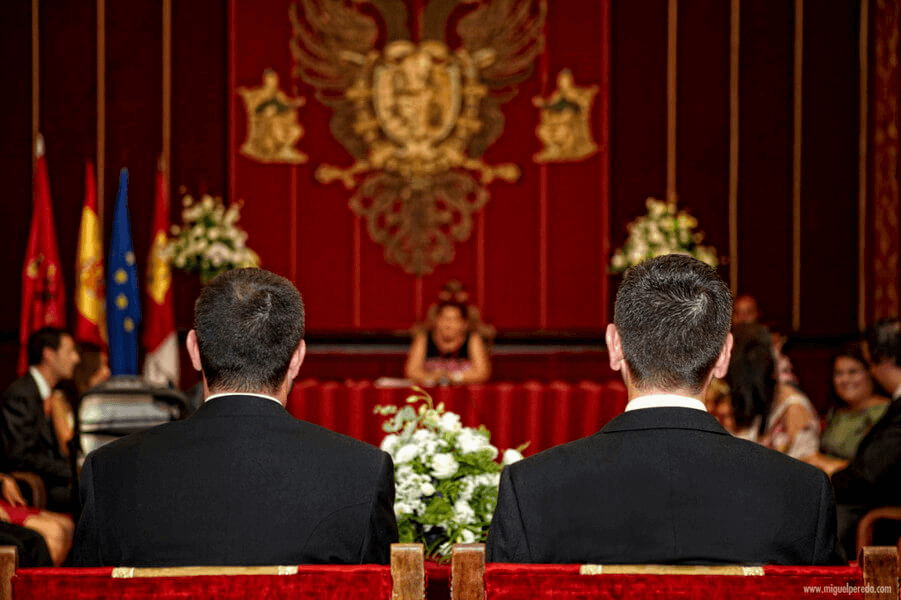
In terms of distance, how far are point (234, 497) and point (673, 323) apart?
77 cm

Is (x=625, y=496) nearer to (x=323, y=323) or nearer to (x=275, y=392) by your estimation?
(x=275, y=392)

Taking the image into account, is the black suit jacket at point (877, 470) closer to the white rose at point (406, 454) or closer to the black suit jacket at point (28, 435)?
the white rose at point (406, 454)

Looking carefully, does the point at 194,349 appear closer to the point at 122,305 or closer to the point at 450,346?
the point at 450,346

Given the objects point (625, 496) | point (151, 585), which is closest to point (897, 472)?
point (625, 496)

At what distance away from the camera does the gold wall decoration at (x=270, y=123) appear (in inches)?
312

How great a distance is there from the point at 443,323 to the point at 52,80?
4.10 m

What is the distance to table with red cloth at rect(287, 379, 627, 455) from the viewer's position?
4938mm

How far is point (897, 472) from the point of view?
338 cm

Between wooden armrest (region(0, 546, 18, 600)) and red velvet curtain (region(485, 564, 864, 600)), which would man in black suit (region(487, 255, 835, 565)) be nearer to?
red velvet curtain (region(485, 564, 864, 600))

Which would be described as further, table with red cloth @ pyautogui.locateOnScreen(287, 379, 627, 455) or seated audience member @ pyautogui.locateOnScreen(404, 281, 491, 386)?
seated audience member @ pyautogui.locateOnScreen(404, 281, 491, 386)

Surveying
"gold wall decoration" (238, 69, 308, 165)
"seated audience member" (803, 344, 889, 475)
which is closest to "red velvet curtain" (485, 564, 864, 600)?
"seated audience member" (803, 344, 889, 475)

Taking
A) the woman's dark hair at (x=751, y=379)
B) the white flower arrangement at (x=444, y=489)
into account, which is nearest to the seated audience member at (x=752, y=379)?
the woman's dark hair at (x=751, y=379)

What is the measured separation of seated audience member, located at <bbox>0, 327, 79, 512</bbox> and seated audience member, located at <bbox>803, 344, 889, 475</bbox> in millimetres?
3244

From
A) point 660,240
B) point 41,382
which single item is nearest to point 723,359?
point 41,382
